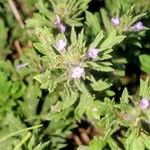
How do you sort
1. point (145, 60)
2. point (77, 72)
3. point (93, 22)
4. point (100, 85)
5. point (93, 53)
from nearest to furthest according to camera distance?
point (77, 72)
point (93, 53)
point (100, 85)
point (93, 22)
point (145, 60)

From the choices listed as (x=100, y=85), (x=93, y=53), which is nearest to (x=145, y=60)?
(x=100, y=85)

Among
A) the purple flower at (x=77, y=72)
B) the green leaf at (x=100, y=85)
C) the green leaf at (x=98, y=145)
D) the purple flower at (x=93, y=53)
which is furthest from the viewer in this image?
the green leaf at (x=98, y=145)

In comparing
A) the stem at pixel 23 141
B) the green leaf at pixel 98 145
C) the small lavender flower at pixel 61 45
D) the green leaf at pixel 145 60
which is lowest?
the green leaf at pixel 98 145

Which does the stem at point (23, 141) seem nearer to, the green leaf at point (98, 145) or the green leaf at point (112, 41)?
the green leaf at point (98, 145)

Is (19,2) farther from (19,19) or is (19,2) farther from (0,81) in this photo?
(0,81)

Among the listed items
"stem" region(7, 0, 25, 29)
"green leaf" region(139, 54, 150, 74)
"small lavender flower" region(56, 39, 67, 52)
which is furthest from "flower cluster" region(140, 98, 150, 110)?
"stem" region(7, 0, 25, 29)

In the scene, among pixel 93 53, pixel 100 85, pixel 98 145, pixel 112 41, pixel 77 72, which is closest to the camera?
pixel 77 72

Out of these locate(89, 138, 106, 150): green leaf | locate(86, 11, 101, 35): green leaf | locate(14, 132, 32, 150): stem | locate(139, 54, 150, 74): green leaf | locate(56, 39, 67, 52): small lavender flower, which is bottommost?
locate(89, 138, 106, 150): green leaf

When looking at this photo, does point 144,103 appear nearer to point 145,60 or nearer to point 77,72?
point 77,72

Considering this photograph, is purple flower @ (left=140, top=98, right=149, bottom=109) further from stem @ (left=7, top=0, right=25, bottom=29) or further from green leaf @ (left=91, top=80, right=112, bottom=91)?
stem @ (left=7, top=0, right=25, bottom=29)

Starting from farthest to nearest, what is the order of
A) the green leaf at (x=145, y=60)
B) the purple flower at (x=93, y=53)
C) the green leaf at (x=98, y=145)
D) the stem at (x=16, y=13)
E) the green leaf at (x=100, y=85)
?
the stem at (x=16, y=13), the green leaf at (x=145, y=60), the green leaf at (x=98, y=145), the green leaf at (x=100, y=85), the purple flower at (x=93, y=53)

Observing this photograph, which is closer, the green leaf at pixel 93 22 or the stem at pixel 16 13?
the green leaf at pixel 93 22

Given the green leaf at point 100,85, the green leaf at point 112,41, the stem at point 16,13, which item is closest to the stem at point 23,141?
the green leaf at point 100,85
